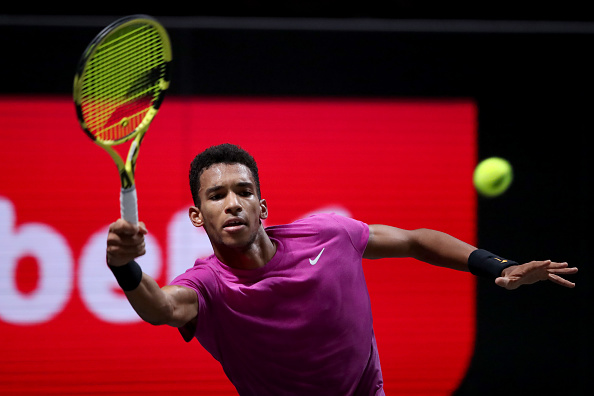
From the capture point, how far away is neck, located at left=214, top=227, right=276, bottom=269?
7.97 ft

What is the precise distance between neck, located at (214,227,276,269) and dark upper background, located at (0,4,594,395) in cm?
202

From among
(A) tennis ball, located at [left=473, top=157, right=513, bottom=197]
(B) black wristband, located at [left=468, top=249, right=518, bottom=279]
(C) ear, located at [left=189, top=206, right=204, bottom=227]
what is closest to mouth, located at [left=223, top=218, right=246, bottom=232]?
(C) ear, located at [left=189, top=206, right=204, bottom=227]

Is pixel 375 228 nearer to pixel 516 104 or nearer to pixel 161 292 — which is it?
pixel 161 292

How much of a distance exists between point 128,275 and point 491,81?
318 centimetres

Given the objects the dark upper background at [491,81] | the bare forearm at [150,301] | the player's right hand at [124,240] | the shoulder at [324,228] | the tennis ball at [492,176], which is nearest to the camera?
the player's right hand at [124,240]

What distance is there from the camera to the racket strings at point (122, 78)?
2.06 meters

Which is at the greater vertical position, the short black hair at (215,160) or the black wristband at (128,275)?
the short black hair at (215,160)

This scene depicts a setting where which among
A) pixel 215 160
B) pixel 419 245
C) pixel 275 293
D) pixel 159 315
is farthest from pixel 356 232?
pixel 159 315

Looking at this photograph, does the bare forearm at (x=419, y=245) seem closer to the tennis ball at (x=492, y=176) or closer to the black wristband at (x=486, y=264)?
the black wristband at (x=486, y=264)

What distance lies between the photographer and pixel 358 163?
437cm

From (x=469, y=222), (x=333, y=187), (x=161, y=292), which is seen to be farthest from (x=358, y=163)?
(x=161, y=292)

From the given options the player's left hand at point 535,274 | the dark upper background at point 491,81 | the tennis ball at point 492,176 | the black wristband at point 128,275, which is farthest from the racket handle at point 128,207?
the tennis ball at point 492,176

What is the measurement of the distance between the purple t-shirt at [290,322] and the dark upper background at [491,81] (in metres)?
2.05

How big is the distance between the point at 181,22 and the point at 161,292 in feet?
8.49
